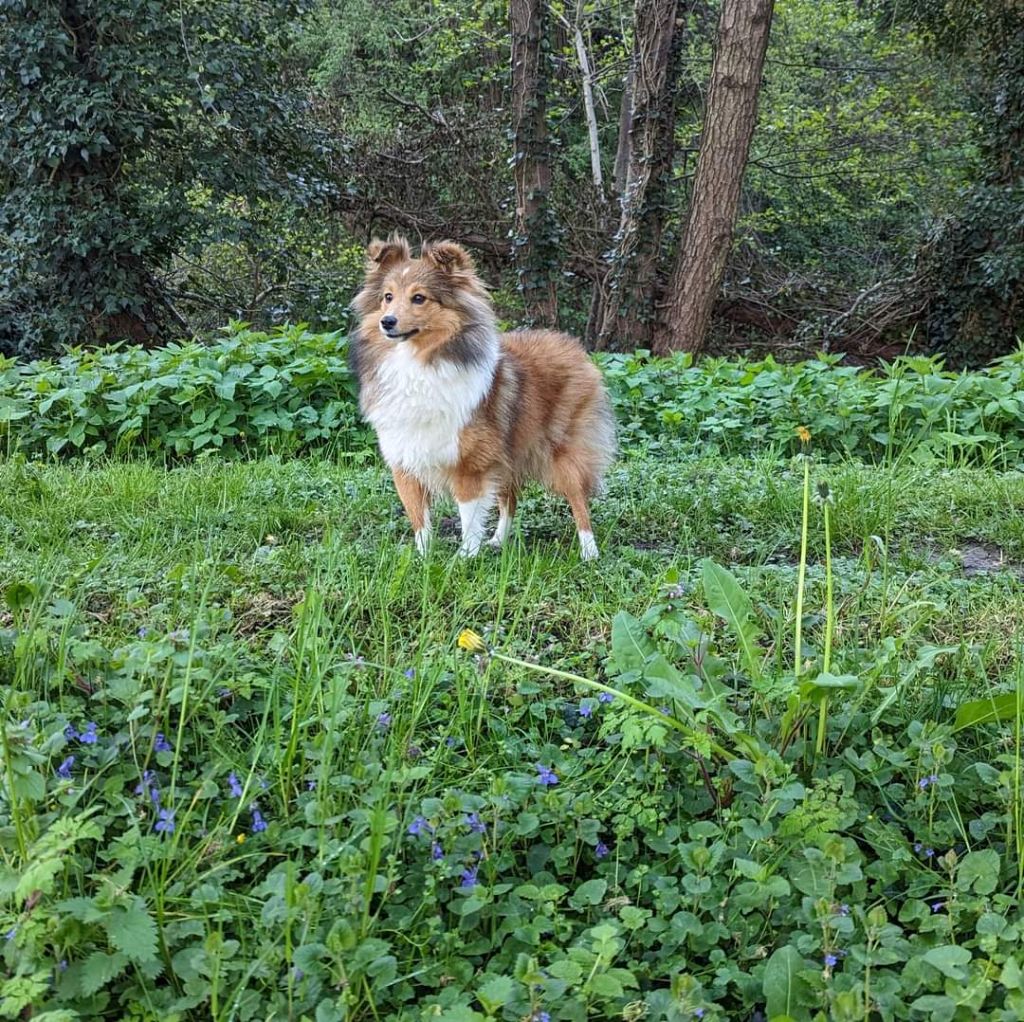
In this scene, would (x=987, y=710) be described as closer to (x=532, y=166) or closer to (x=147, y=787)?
(x=147, y=787)

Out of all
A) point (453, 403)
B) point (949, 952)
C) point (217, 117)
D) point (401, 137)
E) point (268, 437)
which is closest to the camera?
point (949, 952)

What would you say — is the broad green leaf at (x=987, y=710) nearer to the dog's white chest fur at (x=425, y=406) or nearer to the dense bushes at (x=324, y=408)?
the dog's white chest fur at (x=425, y=406)

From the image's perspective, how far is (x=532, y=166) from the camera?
33.8 ft

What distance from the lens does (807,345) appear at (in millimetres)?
12594

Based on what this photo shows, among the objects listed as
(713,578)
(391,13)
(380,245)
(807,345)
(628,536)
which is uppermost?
(391,13)

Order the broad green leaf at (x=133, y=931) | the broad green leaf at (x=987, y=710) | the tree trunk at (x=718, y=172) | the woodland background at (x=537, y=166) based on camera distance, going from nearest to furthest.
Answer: the broad green leaf at (x=133, y=931), the broad green leaf at (x=987, y=710), the tree trunk at (x=718, y=172), the woodland background at (x=537, y=166)

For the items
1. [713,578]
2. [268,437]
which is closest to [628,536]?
[713,578]

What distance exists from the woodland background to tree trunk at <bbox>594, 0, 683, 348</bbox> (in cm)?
2

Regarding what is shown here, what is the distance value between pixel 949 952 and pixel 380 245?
11.5 feet

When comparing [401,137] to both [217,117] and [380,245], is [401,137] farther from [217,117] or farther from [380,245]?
[380,245]

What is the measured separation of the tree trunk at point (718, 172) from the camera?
8.19 meters

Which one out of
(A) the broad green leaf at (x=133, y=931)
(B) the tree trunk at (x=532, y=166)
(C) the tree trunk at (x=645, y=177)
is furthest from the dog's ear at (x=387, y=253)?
(B) the tree trunk at (x=532, y=166)

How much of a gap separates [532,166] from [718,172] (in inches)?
97.2

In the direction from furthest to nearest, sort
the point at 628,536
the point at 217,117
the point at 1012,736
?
the point at 217,117 → the point at 628,536 → the point at 1012,736
